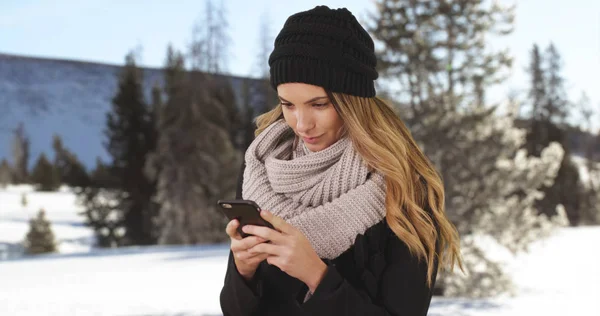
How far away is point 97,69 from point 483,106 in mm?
50969

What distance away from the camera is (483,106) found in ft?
28.8

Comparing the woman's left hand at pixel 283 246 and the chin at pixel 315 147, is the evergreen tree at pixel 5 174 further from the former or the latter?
the woman's left hand at pixel 283 246

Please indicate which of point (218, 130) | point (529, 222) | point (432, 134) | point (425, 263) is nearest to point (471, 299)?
point (529, 222)

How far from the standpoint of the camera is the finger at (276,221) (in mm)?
1516

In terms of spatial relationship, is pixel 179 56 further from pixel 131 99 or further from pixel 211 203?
pixel 211 203

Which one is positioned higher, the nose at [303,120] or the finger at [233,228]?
the nose at [303,120]

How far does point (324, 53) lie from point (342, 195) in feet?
1.26

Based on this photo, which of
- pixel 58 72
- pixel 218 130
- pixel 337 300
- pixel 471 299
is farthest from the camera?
pixel 58 72

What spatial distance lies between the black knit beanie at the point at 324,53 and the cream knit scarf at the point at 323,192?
0.66ft

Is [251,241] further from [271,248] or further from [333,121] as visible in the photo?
[333,121]

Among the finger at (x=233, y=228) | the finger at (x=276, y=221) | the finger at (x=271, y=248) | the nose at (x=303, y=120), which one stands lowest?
the finger at (x=271, y=248)

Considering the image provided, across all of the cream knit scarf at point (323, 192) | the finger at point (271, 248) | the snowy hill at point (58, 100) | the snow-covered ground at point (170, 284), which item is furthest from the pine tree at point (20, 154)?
A: the finger at point (271, 248)

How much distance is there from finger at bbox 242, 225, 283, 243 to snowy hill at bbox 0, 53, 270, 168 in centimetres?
4511

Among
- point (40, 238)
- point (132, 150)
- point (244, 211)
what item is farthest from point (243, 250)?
point (132, 150)
